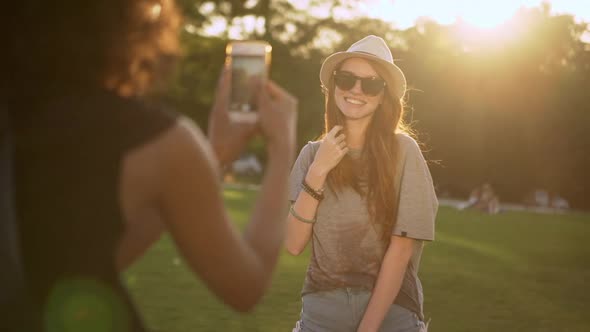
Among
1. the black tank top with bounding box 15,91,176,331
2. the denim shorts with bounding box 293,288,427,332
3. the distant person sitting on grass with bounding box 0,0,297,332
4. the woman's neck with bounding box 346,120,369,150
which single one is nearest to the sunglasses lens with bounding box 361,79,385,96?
the woman's neck with bounding box 346,120,369,150

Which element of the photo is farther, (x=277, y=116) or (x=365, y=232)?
(x=365, y=232)

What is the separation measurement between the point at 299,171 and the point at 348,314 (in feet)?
2.14

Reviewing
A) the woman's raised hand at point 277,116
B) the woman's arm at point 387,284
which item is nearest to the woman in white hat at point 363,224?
the woman's arm at point 387,284

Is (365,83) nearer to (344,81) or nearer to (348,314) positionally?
(344,81)

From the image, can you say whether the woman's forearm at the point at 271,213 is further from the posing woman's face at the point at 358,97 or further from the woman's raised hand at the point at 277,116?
the posing woman's face at the point at 358,97

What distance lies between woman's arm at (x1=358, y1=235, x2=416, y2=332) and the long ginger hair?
0.09 metres

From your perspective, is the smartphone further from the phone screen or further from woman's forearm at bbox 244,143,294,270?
woman's forearm at bbox 244,143,294,270

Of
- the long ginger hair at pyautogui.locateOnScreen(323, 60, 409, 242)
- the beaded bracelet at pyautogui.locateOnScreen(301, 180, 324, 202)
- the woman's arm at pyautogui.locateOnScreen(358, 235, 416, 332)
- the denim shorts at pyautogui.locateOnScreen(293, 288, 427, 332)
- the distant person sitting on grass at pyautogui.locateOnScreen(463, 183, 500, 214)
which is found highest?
the long ginger hair at pyautogui.locateOnScreen(323, 60, 409, 242)

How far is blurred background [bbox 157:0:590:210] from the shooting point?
41531mm

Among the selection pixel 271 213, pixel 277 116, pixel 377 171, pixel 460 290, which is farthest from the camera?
pixel 460 290

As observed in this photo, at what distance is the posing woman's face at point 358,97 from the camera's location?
3.42 metres

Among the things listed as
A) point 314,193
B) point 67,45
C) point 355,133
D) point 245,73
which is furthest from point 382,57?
point 67,45

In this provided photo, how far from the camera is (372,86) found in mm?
3469

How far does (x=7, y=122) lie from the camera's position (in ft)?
4.74
